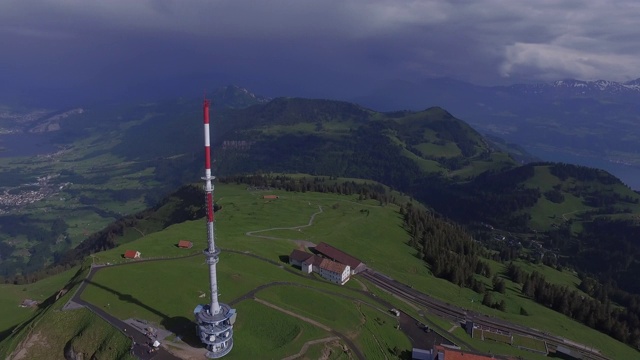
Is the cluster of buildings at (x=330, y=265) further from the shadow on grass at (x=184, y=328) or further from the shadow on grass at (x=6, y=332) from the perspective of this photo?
the shadow on grass at (x=6, y=332)

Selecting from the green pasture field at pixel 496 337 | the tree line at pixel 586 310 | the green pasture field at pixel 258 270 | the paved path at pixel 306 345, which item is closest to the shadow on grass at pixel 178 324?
the green pasture field at pixel 258 270

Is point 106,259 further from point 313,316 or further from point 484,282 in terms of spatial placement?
point 484,282

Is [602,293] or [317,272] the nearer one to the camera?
[317,272]

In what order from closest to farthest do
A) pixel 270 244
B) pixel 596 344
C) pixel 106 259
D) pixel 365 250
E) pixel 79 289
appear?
pixel 79 289, pixel 106 259, pixel 596 344, pixel 270 244, pixel 365 250

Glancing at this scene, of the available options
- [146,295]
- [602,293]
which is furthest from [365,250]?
[602,293]

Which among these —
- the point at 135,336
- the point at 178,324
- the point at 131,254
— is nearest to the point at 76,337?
the point at 135,336

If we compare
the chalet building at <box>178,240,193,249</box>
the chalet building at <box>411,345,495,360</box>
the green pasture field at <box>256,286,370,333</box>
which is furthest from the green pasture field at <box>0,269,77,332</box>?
the chalet building at <box>411,345,495,360</box>

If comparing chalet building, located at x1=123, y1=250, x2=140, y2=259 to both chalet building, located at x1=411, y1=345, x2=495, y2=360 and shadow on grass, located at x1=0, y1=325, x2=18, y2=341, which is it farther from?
chalet building, located at x1=411, y1=345, x2=495, y2=360

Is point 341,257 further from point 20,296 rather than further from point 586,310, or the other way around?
point 20,296
